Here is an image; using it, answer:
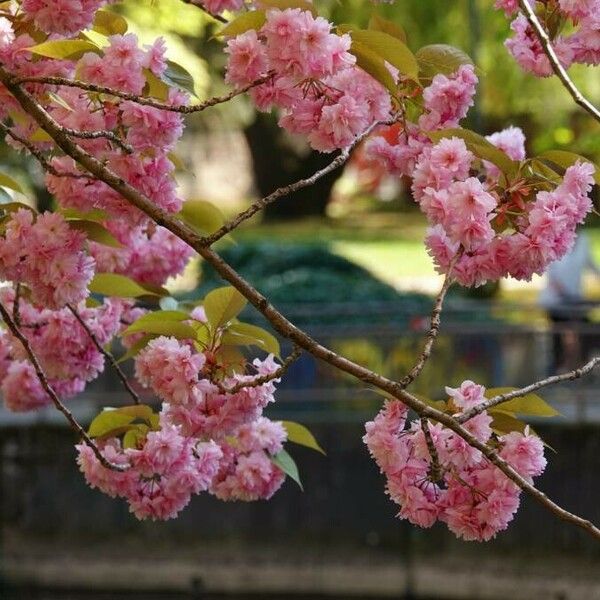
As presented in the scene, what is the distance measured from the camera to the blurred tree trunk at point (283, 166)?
33.9 m

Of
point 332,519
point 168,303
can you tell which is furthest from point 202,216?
point 332,519

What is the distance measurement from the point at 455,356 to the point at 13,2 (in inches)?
281

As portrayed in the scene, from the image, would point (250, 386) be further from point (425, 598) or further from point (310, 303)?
point (310, 303)

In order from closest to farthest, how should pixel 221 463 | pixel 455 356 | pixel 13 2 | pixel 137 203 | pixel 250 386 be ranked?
pixel 137 203, pixel 250 386, pixel 13 2, pixel 221 463, pixel 455 356

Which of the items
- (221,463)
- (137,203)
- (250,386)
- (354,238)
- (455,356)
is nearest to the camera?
(137,203)

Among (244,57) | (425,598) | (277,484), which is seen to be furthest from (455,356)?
(244,57)

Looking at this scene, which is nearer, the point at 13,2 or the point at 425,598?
the point at 13,2

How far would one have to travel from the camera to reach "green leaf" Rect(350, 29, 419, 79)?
2.94 metres

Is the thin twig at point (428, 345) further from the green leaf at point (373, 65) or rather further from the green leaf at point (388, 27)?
the green leaf at point (388, 27)

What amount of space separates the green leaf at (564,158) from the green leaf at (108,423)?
1.09 m

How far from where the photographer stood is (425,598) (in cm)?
1030

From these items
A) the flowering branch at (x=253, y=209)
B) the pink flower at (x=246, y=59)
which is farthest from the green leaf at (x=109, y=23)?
the flowering branch at (x=253, y=209)

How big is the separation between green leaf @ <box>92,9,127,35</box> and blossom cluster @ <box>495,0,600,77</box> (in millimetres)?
766

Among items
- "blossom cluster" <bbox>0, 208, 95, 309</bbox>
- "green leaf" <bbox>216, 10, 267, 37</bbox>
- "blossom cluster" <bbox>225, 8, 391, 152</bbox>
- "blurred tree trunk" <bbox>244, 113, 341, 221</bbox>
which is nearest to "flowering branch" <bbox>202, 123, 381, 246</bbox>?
"blossom cluster" <bbox>225, 8, 391, 152</bbox>
